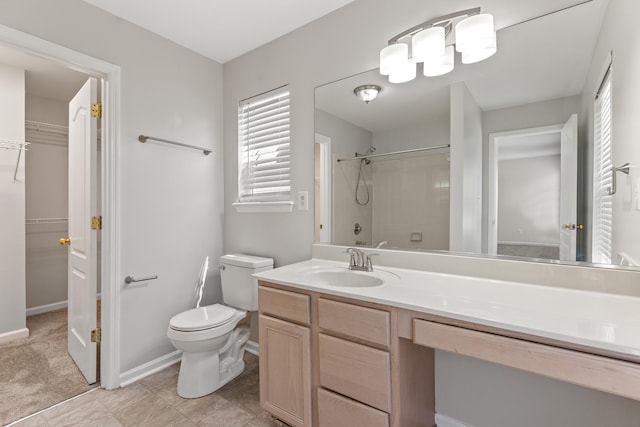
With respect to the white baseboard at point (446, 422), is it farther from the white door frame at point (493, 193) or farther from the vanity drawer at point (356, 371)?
the white door frame at point (493, 193)

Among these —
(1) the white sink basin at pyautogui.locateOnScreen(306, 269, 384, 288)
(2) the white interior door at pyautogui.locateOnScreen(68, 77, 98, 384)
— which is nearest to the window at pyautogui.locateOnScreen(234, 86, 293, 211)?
(1) the white sink basin at pyautogui.locateOnScreen(306, 269, 384, 288)

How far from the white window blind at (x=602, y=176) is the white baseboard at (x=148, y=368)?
8.83 feet

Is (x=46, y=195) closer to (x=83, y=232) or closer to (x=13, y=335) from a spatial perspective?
(x=13, y=335)

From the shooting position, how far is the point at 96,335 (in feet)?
6.63

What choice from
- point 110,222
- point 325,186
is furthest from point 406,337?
point 110,222

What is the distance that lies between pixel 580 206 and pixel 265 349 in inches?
64.6

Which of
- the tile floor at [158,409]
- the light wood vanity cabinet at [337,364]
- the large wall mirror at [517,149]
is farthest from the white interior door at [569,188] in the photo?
the tile floor at [158,409]

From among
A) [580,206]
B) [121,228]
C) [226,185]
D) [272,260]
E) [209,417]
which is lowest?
[209,417]

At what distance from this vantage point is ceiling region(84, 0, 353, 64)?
6.23ft

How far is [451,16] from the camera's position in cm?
151

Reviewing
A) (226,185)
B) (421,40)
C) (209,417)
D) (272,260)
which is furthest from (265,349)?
(421,40)

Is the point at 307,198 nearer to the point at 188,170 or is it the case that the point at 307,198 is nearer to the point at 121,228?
the point at 188,170

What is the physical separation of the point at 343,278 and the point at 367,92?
3.79 feet

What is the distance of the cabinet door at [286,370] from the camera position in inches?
57.2
